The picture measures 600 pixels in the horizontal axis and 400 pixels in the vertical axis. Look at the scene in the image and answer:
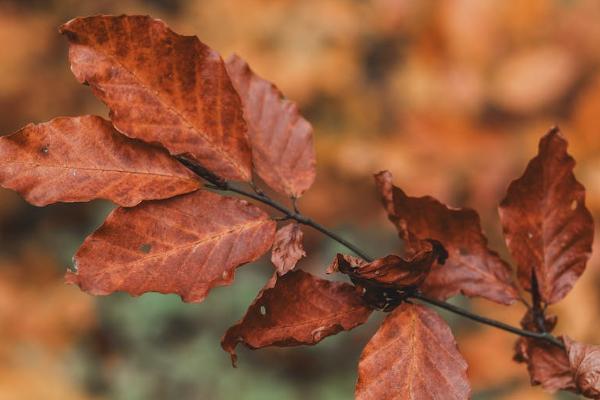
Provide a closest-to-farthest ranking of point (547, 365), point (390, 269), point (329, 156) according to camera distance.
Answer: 1. point (390, 269)
2. point (547, 365)
3. point (329, 156)

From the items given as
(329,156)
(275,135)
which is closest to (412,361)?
(275,135)

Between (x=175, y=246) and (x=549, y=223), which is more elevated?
(x=549, y=223)

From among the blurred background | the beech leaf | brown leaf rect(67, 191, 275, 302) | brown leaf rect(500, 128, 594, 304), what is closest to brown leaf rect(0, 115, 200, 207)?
brown leaf rect(67, 191, 275, 302)

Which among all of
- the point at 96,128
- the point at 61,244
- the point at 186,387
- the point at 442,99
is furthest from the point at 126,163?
the point at 61,244

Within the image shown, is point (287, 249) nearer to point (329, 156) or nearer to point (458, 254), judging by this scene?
point (458, 254)

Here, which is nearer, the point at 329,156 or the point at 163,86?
the point at 163,86

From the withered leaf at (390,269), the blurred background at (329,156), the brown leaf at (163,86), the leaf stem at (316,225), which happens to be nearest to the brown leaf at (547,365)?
the leaf stem at (316,225)

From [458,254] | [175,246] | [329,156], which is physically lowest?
[175,246]

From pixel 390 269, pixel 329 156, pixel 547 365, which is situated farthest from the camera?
pixel 329 156
